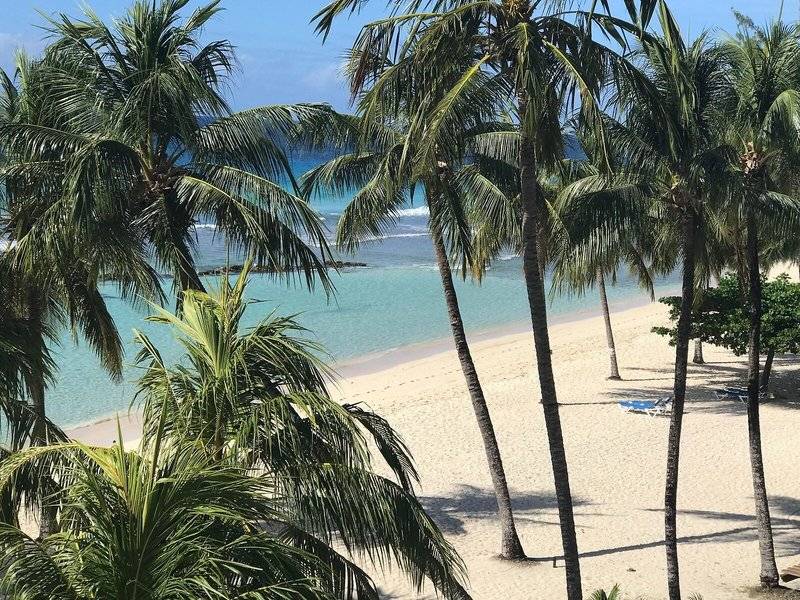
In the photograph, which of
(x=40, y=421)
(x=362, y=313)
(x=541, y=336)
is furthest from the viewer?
(x=362, y=313)

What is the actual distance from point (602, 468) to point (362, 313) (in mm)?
22602

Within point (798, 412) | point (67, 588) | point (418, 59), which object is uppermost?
point (418, 59)

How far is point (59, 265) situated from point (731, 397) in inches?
634

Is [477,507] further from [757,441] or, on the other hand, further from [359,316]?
[359,316]

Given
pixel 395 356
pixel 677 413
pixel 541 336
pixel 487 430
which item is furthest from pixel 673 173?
pixel 395 356

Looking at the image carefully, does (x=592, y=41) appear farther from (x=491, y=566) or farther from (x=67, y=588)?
(x=491, y=566)

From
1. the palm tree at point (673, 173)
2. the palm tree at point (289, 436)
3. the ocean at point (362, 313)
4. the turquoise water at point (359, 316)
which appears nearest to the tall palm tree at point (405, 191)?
the palm tree at point (673, 173)

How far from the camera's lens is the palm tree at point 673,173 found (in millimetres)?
9688

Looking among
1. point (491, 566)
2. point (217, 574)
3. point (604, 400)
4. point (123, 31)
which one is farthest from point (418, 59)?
point (604, 400)

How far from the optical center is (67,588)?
4281 mm

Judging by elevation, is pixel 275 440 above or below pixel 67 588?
above

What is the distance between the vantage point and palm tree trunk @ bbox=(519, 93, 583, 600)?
8469mm

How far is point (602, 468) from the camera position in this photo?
52.0 feet

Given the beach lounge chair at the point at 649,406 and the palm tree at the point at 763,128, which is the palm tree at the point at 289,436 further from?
the beach lounge chair at the point at 649,406
